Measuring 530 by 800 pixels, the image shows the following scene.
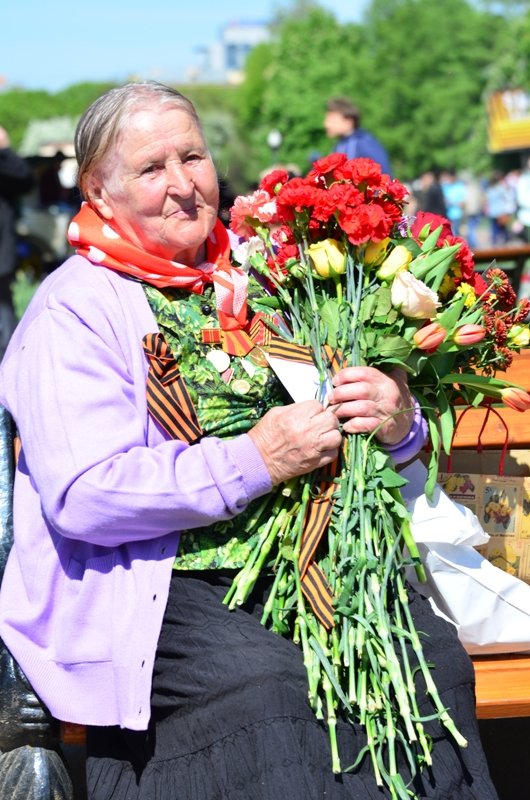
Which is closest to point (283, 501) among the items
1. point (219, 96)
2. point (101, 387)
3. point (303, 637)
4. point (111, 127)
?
point (303, 637)

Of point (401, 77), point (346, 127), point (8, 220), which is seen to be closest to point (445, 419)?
point (8, 220)

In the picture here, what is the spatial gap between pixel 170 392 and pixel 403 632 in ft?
2.30

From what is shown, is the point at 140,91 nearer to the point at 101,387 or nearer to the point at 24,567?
the point at 101,387

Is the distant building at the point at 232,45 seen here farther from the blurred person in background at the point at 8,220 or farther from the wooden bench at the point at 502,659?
the wooden bench at the point at 502,659

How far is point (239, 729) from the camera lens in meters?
2.14

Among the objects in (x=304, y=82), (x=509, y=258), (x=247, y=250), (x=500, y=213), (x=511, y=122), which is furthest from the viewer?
(x=304, y=82)

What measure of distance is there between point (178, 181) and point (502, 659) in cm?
140

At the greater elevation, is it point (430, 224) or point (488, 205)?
point (430, 224)

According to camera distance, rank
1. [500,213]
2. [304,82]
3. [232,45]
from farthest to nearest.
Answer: [232,45]
[304,82]
[500,213]

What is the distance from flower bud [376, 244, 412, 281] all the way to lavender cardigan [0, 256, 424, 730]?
0.48 meters

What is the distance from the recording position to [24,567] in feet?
7.84

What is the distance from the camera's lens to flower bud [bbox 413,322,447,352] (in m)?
2.33

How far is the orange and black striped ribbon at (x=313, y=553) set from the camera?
88.4 inches

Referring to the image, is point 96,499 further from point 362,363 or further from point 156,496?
point 362,363
